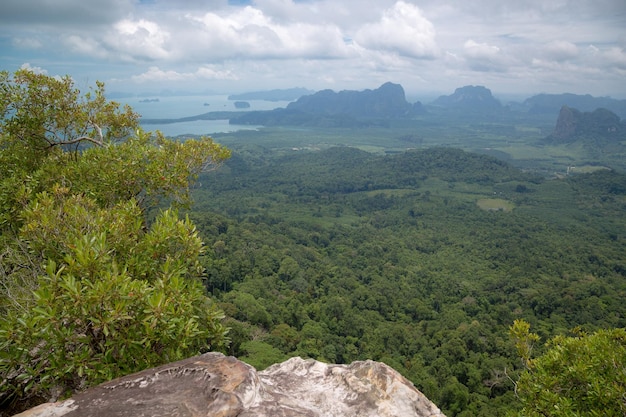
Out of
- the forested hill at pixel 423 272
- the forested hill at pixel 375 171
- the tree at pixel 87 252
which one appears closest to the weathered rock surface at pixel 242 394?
the tree at pixel 87 252

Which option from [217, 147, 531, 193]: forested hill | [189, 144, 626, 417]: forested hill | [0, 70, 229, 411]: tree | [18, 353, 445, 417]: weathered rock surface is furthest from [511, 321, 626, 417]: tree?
[217, 147, 531, 193]: forested hill

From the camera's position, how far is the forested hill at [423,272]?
107 feet

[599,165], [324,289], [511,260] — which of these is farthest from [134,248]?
[599,165]

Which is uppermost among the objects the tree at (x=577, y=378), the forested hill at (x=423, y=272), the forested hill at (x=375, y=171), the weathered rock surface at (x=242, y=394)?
the weathered rock surface at (x=242, y=394)

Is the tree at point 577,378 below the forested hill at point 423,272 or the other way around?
the other way around

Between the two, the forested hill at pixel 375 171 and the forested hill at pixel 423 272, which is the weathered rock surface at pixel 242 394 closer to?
the forested hill at pixel 423 272

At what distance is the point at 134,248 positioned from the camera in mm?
5203

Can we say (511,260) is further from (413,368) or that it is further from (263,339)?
(263,339)

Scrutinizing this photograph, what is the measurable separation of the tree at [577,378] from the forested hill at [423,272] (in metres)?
15.0

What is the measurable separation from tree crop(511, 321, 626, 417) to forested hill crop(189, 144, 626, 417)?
49.1 ft

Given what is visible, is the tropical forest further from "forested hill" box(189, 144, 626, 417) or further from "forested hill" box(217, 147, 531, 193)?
"forested hill" box(217, 147, 531, 193)

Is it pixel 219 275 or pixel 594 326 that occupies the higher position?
pixel 219 275

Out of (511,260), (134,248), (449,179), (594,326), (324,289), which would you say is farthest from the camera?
(449,179)

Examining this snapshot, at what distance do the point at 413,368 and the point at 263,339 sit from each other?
13.6 metres
